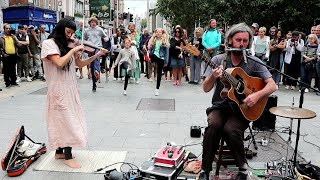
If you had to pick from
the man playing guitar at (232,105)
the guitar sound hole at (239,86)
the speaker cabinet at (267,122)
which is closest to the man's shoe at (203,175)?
the man playing guitar at (232,105)

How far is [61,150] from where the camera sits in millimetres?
4422

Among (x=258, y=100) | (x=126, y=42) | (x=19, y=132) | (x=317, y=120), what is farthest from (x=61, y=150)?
(x=126, y=42)

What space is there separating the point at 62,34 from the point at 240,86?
1990mm

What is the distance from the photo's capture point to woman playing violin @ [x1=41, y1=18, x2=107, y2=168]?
3.89 m

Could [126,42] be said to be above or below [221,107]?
above

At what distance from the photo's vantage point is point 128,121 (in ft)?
21.1

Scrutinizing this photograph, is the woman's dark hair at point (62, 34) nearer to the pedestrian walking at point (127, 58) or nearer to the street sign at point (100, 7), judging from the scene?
the pedestrian walking at point (127, 58)

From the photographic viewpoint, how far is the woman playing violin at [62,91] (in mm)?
3893

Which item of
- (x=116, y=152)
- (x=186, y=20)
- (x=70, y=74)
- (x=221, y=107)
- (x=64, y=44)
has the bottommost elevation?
(x=116, y=152)

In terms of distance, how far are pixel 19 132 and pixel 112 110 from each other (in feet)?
10.0

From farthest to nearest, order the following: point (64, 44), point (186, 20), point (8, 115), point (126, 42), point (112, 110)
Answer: point (186, 20) → point (126, 42) → point (112, 110) → point (8, 115) → point (64, 44)

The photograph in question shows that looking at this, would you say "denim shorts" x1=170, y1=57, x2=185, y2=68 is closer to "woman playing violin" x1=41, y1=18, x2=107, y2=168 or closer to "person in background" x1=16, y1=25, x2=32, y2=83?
"person in background" x1=16, y1=25, x2=32, y2=83

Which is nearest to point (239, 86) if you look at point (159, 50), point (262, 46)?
point (159, 50)

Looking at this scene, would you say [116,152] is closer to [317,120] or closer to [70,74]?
[70,74]
